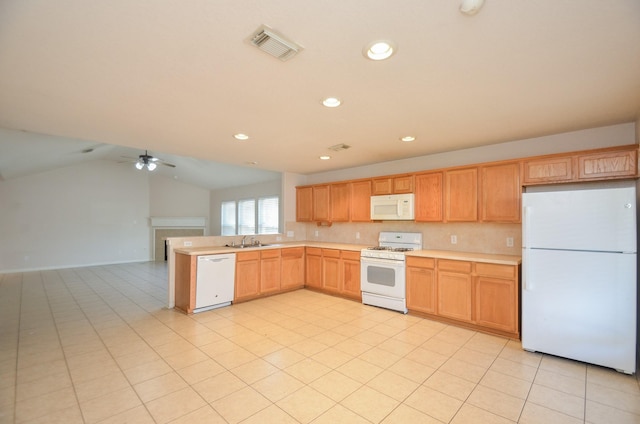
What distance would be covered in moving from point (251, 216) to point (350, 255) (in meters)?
5.55

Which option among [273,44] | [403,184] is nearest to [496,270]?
[403,184]

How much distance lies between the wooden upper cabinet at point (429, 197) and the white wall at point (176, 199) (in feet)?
→ 30.1

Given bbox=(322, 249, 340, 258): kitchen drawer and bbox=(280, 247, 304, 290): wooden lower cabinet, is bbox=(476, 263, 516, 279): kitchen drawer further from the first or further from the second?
bbox=(280, 247, 304, 290): wooden lower cabinet

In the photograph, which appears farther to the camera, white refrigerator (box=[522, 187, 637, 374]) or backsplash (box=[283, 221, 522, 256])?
backsplash (box=[283, 221, 522, 256])

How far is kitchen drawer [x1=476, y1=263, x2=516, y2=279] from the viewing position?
3.21 metres

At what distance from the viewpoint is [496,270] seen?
10.9ft

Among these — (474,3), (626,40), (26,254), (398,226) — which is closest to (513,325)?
(398,226)

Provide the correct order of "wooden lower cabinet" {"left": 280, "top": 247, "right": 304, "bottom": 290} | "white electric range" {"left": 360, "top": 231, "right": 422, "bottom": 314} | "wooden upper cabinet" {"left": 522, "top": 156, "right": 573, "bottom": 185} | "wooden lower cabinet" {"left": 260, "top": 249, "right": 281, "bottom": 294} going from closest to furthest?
"wooden upper cabinet" {"left": 522, "top": 156, "right": 573, "bottom": 185}, "white electric range" {"left": 360, "top": 231, "right": 422, "bottom": 314}, "wooden lower cabinet" {"left": 260, "top": 249, "right": 281, "bottom": 294}, "wooden lower cabinet" {"left": 280, "top": 247, "right": 304, "bottom": 290}

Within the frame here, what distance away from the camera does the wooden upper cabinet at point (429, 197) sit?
4.16 metres

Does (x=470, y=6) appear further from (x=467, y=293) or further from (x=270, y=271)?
(x=270, y=271)

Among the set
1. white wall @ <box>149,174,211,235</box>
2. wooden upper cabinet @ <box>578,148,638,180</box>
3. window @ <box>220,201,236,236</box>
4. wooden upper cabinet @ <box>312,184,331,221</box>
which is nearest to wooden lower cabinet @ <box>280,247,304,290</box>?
wooden upper cabinet @ <box>312,184,331,221</box>

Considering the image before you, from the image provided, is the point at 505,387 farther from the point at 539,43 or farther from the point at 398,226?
the point at 398,226

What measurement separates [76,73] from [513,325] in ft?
15.5

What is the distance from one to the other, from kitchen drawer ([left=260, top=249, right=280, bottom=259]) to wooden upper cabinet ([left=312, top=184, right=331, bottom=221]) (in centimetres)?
117
